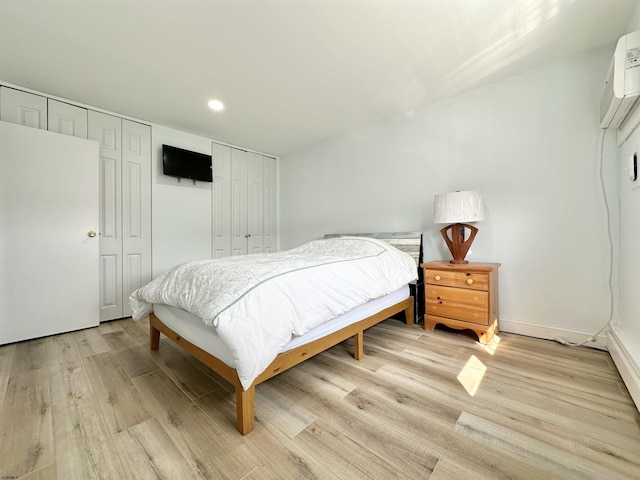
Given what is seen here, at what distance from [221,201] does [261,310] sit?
9.72ft

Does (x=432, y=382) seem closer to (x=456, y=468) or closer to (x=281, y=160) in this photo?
(x=456, y=468)

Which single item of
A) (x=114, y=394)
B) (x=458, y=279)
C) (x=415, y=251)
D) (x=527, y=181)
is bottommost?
(x=114, y=394)

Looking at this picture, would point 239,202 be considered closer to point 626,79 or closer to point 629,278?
point 626,79

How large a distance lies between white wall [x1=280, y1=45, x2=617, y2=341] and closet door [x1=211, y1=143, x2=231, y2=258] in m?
2.29

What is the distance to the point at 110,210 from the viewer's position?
283 cm

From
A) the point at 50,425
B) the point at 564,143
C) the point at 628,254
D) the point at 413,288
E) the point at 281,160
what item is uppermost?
the point at 281,160

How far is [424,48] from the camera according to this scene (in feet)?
6.28

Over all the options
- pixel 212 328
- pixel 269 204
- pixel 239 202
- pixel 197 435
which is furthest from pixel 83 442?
pixel 269 204

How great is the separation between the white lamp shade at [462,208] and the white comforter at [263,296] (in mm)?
774

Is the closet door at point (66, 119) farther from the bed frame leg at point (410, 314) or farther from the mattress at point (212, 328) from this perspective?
the bed frame leg at point (410, 314)

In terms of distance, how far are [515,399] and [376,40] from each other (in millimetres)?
2421

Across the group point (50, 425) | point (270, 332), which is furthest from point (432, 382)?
point (50, 425)

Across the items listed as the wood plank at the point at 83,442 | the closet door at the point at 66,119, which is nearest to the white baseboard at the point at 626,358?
the wood plank at the point at 83,442

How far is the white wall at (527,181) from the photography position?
1.97 meters
